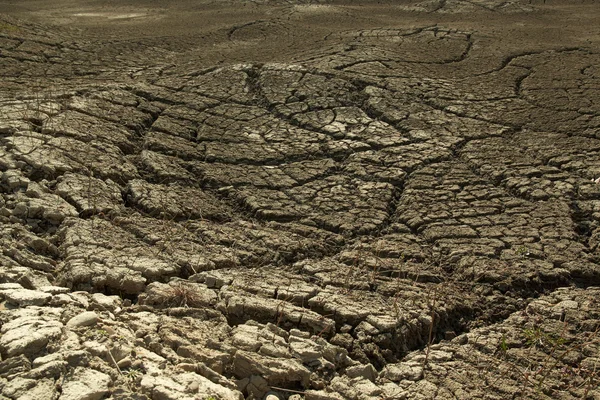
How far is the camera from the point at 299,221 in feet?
13.3

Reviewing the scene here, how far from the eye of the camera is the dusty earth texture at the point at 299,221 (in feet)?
8.98

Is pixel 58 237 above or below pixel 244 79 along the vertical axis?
below

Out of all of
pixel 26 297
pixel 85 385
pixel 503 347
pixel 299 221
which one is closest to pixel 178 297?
pixel 26 297

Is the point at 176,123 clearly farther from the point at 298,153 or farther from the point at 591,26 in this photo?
the point at 591,26

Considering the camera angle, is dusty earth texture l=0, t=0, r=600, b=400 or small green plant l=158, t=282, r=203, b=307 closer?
dusty earth texture l=0, t=0, r=600, b=400

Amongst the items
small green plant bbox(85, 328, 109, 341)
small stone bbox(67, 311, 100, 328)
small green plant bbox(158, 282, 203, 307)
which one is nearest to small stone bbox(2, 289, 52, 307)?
small stone bbox(67, 311, 100, 328)

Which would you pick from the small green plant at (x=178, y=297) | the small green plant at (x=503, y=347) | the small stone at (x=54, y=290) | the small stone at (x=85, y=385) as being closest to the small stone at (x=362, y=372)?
the small green plant at (x=503, y=347)

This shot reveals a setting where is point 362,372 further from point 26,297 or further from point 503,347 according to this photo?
point 26,297

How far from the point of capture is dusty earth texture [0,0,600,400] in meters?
2.74

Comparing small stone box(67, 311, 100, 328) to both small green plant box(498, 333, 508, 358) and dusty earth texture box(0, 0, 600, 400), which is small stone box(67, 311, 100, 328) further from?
small green plant box(498, 333, 508, 358)

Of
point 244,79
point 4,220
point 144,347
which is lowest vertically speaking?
point 144,347

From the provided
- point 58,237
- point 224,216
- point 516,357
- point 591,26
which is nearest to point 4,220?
point 58,237

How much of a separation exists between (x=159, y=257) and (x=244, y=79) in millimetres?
2881

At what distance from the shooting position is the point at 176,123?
511cm
